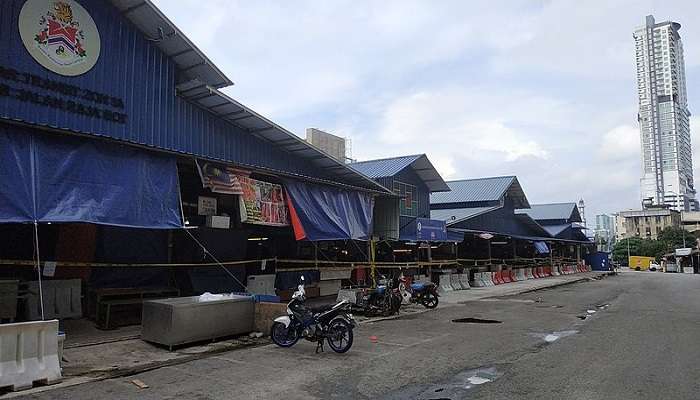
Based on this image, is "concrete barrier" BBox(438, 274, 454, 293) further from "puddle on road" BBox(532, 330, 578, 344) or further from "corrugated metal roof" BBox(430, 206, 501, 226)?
"puddle on road" BBox(532, 330, 578, 344)

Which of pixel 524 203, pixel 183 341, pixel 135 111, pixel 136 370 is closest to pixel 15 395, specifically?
pixel 136 370

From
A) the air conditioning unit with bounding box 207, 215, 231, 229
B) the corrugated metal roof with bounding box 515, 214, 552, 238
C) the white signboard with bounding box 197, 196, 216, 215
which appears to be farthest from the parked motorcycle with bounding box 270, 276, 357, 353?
the corrugated metal roof with bounding box 515, 214, 552, 238

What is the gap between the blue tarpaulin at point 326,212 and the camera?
13.8 meters

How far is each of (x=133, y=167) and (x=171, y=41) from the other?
4459 mm

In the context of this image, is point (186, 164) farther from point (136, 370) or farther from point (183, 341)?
point (136, 370)

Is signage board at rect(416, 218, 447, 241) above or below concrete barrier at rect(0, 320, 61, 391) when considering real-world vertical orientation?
above

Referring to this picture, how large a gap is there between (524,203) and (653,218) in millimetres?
105764

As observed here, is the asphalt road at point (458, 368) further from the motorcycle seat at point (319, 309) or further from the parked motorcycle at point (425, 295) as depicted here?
the parked motorcycle at point (425, 295)

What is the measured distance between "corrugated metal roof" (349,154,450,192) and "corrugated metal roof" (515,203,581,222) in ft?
96.0

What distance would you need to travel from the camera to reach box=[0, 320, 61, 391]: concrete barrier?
671 cm

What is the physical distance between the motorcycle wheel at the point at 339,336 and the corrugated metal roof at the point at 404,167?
48.8 feet

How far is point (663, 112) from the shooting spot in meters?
146

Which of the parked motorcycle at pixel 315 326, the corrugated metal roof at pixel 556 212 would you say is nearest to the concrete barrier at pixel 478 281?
the parked motorcycle at pixel 315 326

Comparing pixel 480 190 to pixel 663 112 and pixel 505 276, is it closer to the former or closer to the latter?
pixel 505 276
